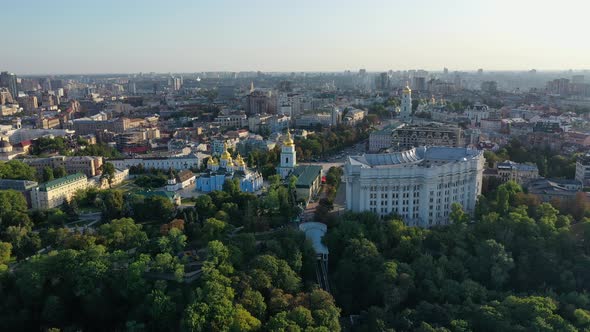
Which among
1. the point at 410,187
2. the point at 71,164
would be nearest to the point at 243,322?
the point at 410,187

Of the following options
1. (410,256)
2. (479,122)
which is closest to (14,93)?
(479,122)

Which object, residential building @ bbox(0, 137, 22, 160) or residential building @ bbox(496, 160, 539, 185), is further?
residential building @ bbox(0, 137, 22, 160)

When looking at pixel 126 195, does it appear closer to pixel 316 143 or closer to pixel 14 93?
pixel 316 143

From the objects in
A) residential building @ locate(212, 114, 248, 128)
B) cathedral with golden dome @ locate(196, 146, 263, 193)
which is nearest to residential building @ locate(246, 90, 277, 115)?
residential building @ locate(212, 114, 248, 128)

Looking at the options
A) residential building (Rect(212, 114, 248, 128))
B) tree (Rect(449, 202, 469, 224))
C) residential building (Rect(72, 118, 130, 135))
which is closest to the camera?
tree (Rect(449, 202, 469, 224))

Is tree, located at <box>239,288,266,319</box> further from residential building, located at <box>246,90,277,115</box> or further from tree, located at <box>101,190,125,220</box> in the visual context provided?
residential building, located at <box>246,90,277,115</box>

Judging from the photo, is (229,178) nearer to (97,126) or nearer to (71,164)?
(71,164)

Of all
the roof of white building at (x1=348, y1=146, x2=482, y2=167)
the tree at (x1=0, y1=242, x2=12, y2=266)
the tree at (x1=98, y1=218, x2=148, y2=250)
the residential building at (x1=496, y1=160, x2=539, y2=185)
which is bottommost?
the tree at (x1=0, y1=242, x2=12, y2=266)

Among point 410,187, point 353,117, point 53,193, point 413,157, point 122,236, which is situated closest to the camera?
point 122,236
